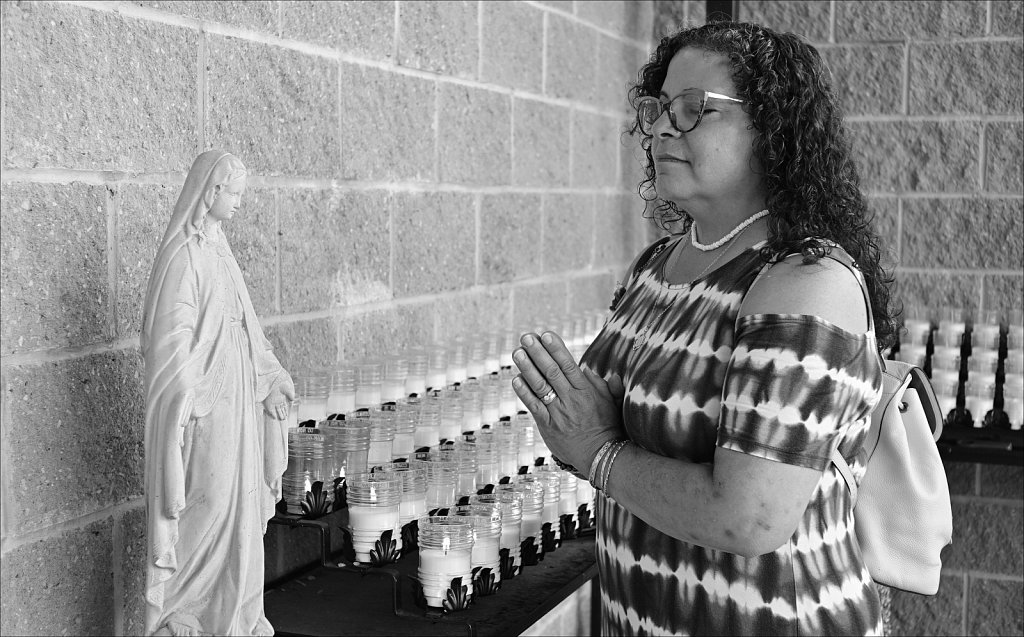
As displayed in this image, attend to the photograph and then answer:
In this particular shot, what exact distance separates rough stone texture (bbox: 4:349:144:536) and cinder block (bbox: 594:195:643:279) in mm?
3101

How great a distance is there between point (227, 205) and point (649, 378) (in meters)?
0.70

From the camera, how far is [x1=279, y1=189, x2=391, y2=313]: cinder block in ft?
8.91

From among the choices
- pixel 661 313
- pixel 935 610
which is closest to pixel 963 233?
pixel 935 610

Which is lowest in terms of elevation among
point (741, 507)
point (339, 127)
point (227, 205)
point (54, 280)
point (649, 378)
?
point (741, 507)

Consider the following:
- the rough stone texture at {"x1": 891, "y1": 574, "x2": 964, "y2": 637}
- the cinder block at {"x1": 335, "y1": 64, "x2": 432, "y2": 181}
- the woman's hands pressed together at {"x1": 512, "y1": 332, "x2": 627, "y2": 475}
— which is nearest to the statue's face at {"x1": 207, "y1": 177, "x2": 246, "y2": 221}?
the woman's hands pressed together at {"x1": 512, "y1": 332, "x2": 627, "y2": 475}

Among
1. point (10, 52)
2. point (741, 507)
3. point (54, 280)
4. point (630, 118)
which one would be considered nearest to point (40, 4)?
point (10, 52)

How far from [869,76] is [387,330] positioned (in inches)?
112

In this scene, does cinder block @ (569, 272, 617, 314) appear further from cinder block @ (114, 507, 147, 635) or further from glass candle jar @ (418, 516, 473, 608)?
cinder block @ (114, 507, 147, 635)

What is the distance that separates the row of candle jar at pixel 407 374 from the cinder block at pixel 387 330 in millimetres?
101

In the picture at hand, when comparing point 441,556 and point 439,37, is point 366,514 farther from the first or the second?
point 439,37

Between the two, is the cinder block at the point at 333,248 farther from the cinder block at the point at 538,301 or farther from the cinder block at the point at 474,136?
the cinder block at the point at 538,301

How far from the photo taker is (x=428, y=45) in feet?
11.0

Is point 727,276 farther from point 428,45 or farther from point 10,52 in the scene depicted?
point 428,45

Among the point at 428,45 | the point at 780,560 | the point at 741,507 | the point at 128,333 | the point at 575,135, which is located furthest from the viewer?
the point at 575,135
